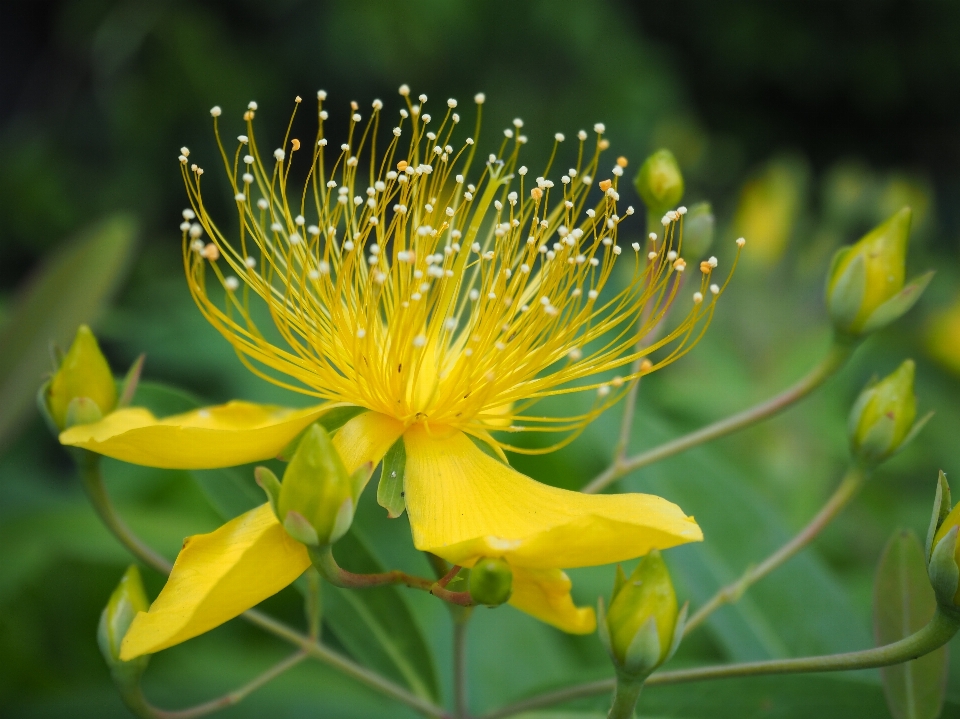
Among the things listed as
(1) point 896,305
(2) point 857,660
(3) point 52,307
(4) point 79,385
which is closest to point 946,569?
(2) point 857,660

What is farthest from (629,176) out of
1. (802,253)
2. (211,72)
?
(211,72)

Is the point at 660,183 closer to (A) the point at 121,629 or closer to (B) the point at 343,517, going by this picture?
(B) the point at 343,517

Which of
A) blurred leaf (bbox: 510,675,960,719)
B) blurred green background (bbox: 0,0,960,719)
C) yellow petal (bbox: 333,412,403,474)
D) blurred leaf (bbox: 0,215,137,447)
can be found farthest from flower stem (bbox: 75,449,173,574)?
blurred leaf (bbox: 510,675,960,719)

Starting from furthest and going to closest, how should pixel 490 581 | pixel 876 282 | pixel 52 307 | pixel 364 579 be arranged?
pixel 52 307, pixel 876 282, pixel 364 579, pixel 490 581

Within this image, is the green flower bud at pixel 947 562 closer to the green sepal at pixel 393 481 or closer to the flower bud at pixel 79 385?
the green sepal at pixel 393 481

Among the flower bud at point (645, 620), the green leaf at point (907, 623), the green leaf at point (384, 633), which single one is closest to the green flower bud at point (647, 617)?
the flower bud at point (645, 620)

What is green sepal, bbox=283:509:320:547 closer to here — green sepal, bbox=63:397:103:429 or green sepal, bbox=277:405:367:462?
green sepal, bbox=277:405:367:462

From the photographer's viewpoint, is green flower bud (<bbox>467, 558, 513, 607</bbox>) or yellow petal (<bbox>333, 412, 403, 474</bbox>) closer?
green flower bud (<bbox>467, 558, 513, 607</bbox>)
